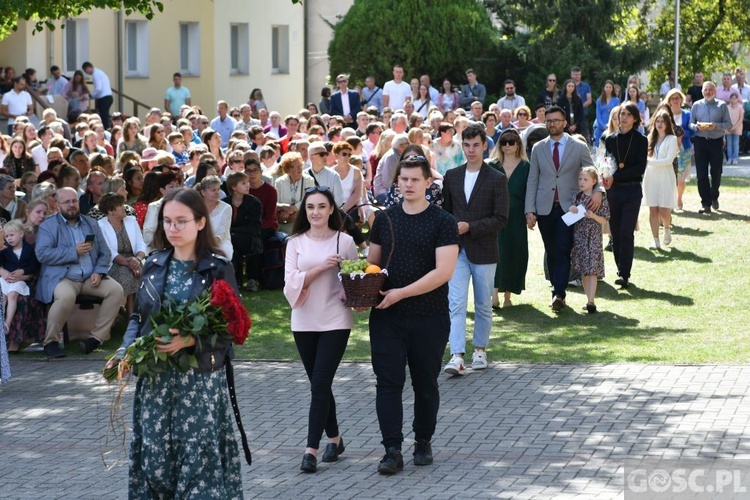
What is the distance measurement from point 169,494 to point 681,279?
10.7 meters

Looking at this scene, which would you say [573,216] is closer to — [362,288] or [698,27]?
[362,288]

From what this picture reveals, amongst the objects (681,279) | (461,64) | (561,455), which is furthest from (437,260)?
(461,64)

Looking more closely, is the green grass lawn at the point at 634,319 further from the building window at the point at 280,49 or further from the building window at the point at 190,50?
the building window at the point at 280,49

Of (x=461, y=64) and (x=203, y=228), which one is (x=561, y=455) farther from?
(x=461, y=64)

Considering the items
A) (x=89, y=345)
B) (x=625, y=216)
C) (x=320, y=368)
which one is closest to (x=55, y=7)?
(x=89, y=345)

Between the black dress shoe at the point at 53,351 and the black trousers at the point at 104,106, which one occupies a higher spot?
the black trousers at the point at 104,106

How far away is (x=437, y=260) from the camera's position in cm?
850

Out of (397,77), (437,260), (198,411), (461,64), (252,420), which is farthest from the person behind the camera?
(461,64)

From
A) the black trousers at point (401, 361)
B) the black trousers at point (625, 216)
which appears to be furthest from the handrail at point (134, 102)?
the black trousers at point (401, 361)

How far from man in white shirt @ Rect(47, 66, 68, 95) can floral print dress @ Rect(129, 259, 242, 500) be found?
24457 millimetres

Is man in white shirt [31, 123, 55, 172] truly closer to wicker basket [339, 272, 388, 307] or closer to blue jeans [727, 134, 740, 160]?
wicker basket [339, 272, 388, 307]

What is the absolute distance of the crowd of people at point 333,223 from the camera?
27.8 ft

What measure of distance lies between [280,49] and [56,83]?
14475 mm

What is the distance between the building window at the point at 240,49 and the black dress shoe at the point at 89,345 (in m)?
→ 28.6
